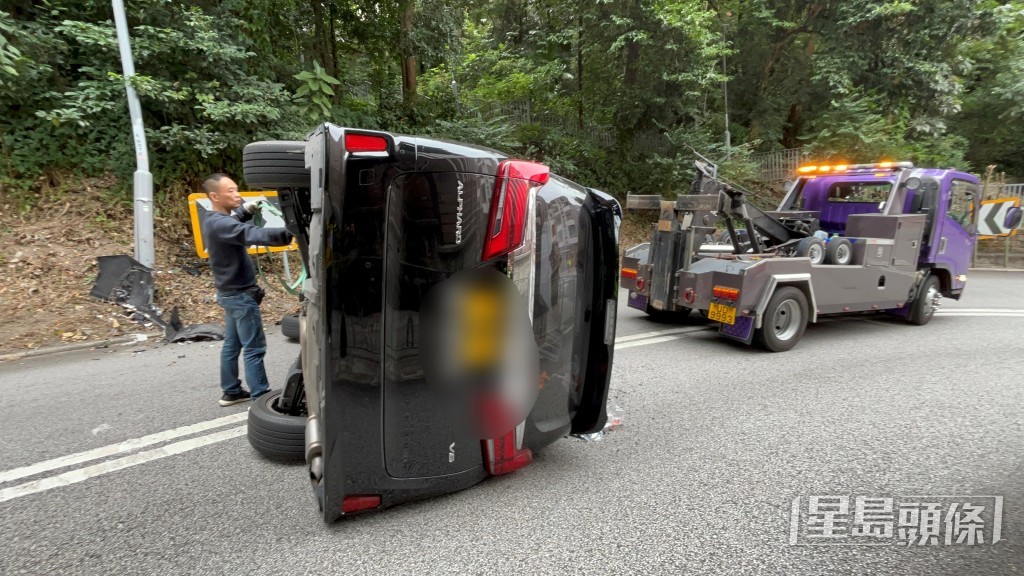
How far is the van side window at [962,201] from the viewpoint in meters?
6.96

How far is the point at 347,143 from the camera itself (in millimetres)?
2057

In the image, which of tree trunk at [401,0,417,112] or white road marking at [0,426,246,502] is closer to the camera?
white road marking at [0,426,246,502]

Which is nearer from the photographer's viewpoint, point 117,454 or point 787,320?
point 117,454

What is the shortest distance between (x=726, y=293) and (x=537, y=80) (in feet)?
35.7

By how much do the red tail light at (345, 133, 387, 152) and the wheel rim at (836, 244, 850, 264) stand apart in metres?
6.09

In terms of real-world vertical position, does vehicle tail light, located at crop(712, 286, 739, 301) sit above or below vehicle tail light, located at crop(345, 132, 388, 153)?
below

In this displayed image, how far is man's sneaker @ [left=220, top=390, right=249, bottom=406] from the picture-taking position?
13.5ft

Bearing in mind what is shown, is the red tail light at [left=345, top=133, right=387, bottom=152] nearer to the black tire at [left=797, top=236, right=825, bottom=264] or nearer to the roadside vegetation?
the black tire at [left=797, top=236, right=825, bottom=264]

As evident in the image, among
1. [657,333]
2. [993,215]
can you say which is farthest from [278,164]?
[993,215]

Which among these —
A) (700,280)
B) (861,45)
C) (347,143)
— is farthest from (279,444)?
(861,45)

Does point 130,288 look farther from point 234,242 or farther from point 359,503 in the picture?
point 359,503

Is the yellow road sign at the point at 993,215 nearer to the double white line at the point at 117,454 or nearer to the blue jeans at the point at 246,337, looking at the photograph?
the blue jeans at the point at 246,337

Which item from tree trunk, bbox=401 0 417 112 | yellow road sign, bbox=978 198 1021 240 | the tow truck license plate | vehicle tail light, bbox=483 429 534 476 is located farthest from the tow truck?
tree trunk, bbox=401 0 417 112

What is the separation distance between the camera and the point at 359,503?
2424 mm
